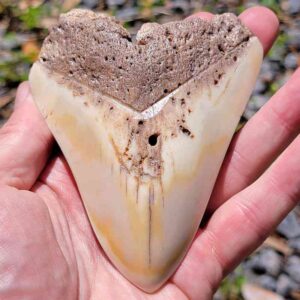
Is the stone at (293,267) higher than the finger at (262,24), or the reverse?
the finger at (262,24)

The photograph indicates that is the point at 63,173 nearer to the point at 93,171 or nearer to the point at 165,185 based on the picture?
the point at 93,171

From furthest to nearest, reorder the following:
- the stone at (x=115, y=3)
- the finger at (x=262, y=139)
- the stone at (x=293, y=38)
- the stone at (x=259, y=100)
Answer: the stone at (x=115, y=3)
the stone at (x=293, y=38)
the stone at (x=259, y=100)
the finger at (x=262, y=139)

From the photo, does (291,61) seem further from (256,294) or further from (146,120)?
(146,120)

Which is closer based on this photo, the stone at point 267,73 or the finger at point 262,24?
the finger at point 262,24

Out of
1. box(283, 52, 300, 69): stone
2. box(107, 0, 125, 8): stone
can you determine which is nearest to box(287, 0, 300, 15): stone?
box(283, 52, 300, 69): stone

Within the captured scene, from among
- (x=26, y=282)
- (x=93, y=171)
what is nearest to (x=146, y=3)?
(x=93, y=171)

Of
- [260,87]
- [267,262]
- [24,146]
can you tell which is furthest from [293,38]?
[24,146]

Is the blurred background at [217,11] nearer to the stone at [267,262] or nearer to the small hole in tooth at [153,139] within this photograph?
the stone at [267,262]

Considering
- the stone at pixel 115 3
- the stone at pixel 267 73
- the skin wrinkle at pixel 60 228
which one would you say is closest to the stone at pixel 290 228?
the stone at pixel 267 73
